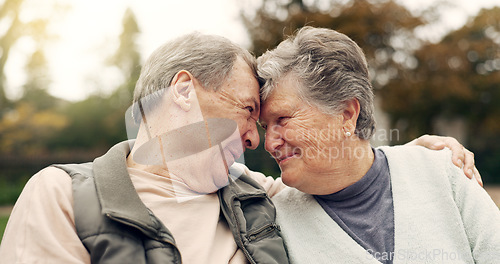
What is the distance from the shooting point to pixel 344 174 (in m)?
2.40

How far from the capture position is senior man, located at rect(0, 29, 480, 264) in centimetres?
179

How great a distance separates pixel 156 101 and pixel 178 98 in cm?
13

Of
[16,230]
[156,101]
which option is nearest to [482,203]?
[156,101]

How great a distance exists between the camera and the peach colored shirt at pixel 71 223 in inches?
66.6

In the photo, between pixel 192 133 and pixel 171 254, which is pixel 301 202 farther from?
pixel 171 254

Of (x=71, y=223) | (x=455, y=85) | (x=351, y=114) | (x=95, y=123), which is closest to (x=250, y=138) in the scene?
(x=351, y=114)

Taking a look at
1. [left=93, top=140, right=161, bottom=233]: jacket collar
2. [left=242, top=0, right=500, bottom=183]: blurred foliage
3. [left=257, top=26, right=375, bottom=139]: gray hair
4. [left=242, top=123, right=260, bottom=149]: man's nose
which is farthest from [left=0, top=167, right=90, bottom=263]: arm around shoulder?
[left=242, top=0, right=500, bottom=183]: blurred foliage

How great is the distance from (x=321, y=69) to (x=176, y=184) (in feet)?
3.03

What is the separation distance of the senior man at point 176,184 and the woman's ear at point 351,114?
1.52ft

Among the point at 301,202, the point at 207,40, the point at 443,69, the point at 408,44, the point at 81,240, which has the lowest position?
the point at 443,69

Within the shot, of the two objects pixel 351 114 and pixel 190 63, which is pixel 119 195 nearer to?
pixel 190 63

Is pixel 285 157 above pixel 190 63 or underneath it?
underneath

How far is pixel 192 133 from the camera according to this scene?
2211 millimetres

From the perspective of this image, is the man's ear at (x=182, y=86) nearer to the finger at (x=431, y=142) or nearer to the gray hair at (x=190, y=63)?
the gray hair at (x=190, y=63)
